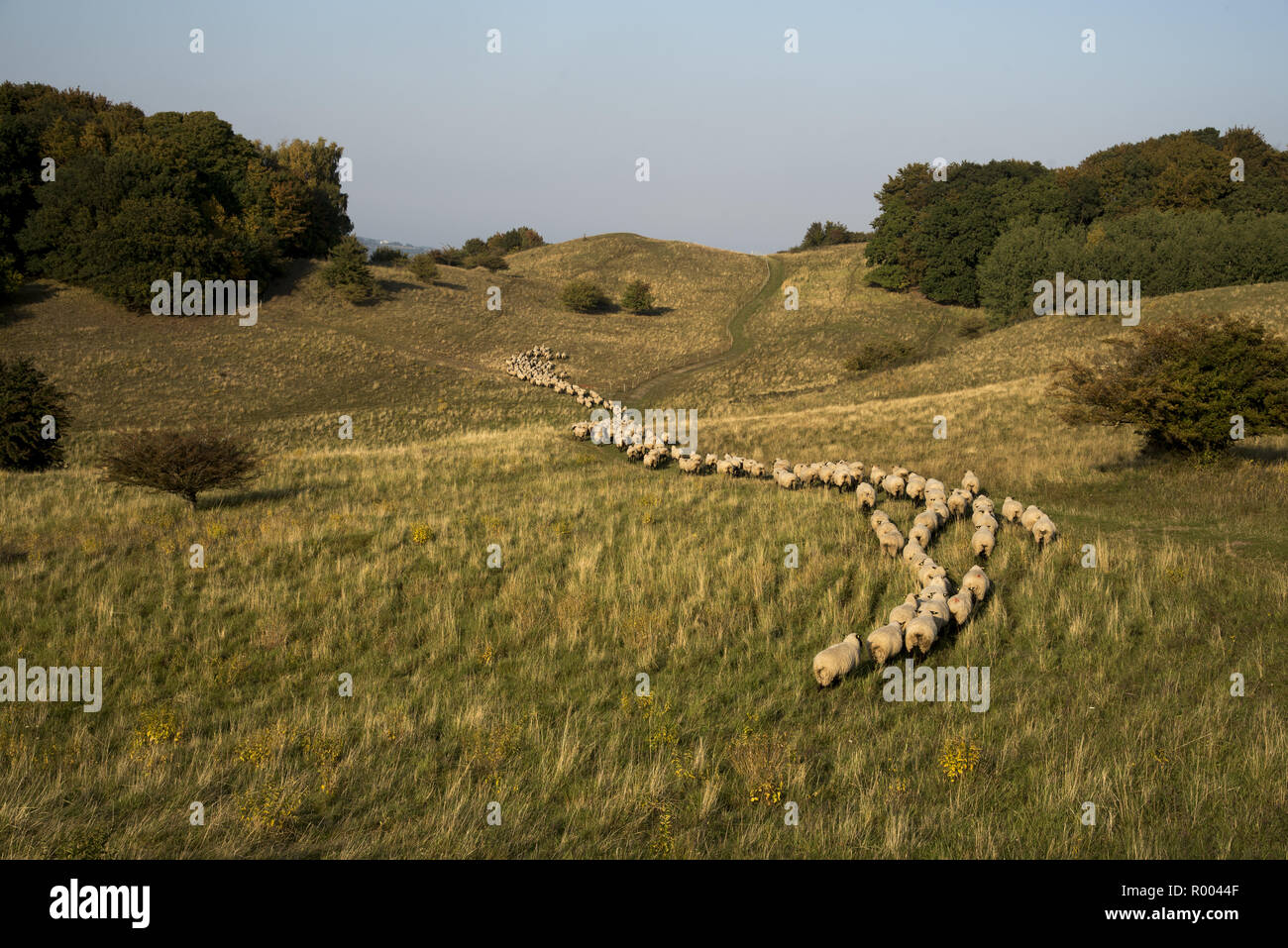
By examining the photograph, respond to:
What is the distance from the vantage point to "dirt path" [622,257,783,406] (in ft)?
171

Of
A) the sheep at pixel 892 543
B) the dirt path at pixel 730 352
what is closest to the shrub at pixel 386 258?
the dirt path at pixel 730 352

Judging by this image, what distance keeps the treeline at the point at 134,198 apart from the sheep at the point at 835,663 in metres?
62.3

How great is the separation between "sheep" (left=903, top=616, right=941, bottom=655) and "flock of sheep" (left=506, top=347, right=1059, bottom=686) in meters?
0.01

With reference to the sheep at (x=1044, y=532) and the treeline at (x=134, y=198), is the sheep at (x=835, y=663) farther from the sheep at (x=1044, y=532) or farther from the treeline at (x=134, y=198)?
the treeline at (x=134, y=198)

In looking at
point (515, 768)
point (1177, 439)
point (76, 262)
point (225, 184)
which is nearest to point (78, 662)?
point (515, 768)

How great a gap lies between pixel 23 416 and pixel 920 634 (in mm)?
30355

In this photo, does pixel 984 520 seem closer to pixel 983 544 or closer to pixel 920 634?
pixel 983 544

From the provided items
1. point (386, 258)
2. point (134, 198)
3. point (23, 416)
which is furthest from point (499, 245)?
point (23, 416)

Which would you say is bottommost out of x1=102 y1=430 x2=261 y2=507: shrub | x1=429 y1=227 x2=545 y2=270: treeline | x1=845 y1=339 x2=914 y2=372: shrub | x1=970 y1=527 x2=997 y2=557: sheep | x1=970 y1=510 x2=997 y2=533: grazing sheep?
x1=970 y1=527 x2=997 y2=557: sheep

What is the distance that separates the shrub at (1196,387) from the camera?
17000 millimetres

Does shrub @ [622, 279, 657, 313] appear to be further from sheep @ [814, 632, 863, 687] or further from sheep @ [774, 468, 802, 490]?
sheep @ [814, 632, 863, 687]

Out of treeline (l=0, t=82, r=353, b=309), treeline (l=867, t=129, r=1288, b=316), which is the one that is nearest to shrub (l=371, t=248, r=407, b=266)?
treeline (l=0, t=82, r=353, b=309)

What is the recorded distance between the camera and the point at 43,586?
1176cm

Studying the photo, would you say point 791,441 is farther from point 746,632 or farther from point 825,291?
point 825,291
